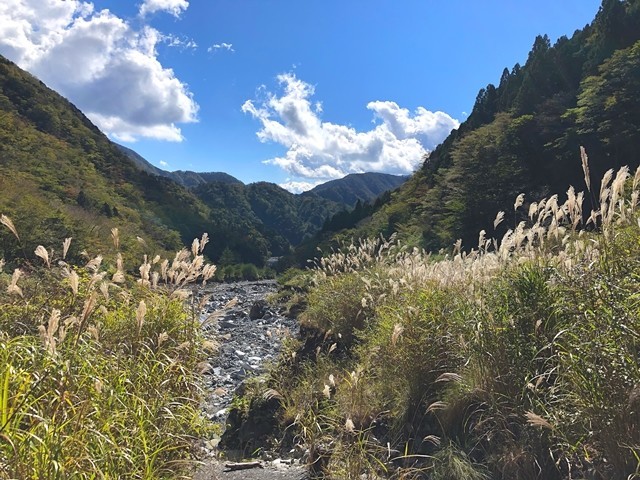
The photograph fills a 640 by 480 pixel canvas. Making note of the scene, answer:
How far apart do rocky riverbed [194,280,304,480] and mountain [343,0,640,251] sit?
14.1 m

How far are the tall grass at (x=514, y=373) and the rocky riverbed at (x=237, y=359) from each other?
0.63 metres

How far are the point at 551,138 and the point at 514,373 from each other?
31.1 metres

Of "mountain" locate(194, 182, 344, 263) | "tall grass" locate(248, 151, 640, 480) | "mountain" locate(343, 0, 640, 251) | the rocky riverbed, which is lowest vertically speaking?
the rocky riverbed

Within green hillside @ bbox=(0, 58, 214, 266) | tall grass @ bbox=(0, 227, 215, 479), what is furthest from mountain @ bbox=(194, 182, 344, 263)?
tall grass @ bbox=(0, 227, 215, 479)

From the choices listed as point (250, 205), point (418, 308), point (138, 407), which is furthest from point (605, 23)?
point (250, 205)

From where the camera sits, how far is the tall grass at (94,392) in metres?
2.05

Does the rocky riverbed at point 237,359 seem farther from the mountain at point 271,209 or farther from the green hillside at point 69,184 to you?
the mountain at point 271,209

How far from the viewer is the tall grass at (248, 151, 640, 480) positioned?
7.88 ft

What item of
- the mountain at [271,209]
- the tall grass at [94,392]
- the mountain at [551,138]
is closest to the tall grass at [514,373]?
the tall grass at [94,392]

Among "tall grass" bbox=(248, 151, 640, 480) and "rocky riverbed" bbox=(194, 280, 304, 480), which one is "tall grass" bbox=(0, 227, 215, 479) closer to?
"rocky riverbed" bbox=(194, 280, 304, 480)

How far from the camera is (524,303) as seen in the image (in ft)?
10.6

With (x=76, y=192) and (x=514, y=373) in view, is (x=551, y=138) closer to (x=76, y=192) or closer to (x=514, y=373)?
(x=514, y=373)

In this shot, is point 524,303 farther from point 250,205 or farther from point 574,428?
point 250,205

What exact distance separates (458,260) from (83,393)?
396 cm
